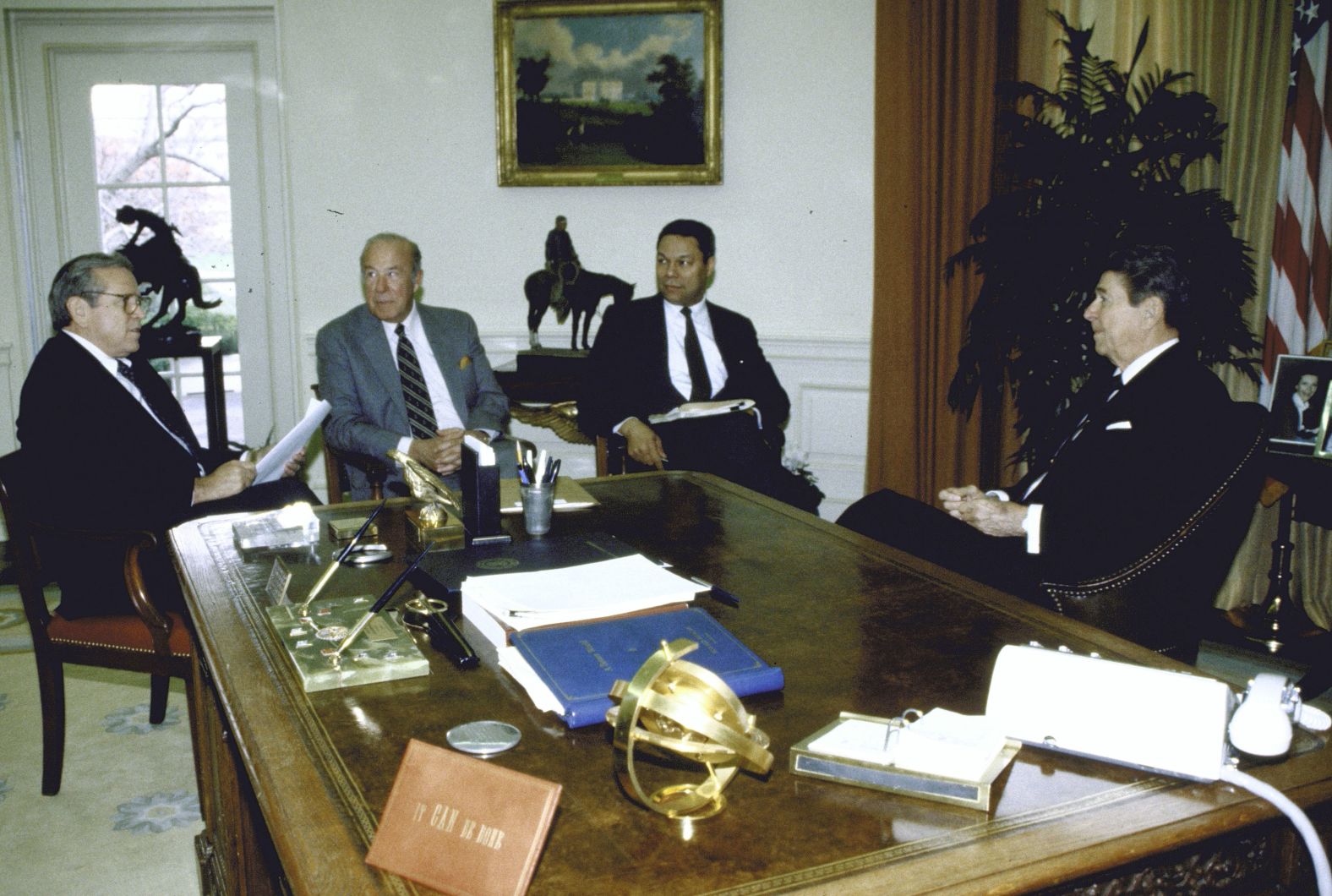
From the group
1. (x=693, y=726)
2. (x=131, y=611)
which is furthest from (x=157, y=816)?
(x=693, y=726)

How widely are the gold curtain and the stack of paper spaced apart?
3.11 metres

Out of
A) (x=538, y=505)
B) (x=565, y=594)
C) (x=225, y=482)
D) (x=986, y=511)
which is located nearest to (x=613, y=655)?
(x=565, y=594)

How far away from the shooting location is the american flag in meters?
4.07

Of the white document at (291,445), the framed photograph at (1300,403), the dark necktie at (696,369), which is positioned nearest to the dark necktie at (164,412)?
the white document at (291,445)

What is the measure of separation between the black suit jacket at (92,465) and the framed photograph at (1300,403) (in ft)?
11.0

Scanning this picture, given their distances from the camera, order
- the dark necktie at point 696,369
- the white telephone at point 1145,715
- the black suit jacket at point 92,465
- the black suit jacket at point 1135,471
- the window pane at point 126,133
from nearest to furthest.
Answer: the white telephone at point 1145,715
the black suit jacket at point 1135,471
the black suit jacket at point 92,465
the dark necktie at point 696,369
the window pane at point 126,133

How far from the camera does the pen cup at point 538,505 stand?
224cm

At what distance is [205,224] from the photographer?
512 cm

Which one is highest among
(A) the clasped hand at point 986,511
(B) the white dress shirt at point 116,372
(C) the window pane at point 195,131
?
(C) the window pane at point 195,131

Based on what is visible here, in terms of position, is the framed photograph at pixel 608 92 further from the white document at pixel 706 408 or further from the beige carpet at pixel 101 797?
the beige carpet at pixel 101 797

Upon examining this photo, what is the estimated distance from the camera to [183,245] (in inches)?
202

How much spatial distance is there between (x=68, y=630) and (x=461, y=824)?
210 cm

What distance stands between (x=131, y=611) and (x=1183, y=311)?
8.90 ft

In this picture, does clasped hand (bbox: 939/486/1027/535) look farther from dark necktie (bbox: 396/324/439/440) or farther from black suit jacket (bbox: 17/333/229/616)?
black suit jacket (bbox: 17/333/229/616)
